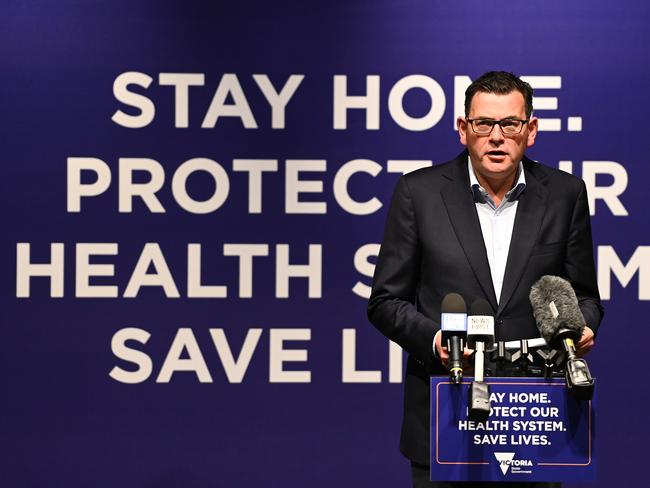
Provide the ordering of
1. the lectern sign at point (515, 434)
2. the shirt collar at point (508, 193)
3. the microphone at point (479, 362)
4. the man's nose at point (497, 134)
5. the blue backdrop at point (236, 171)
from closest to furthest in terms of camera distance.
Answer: the microphone at point (479, 362) → the lectern sign at point (515, 434) → the man's nose at point (497, 134) → the shirt collar at point (508, 193) → the blue backdrop at point (236, 171)

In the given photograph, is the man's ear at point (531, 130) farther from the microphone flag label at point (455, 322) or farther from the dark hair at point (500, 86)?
the microphone flag label at point (455, 322)

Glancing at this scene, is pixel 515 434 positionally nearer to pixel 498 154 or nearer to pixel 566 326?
pixel 566 326

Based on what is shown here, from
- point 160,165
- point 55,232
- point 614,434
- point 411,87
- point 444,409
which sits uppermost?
point 411,87

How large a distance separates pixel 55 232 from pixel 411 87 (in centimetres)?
161

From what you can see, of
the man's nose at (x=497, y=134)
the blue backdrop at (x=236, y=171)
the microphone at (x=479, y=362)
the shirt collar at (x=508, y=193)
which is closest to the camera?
the microphone at (x=479, y=362)

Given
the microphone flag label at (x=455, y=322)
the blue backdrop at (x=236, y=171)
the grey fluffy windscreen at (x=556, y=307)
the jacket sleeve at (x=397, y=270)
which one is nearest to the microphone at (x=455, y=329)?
the microphone flag label at (x=455, y=322)

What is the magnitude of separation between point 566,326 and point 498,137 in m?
0.54

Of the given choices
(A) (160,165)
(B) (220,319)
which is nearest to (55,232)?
(A) (160,165)

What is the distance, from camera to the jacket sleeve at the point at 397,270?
7.86 ft

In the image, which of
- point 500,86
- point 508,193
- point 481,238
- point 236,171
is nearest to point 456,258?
point 481,238


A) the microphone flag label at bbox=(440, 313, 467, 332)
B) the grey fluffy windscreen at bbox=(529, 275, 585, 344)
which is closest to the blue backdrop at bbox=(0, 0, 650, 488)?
the grey fluffy windscreen at bbox=(529, 275, 585, 344)

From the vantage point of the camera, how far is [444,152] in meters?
4.07

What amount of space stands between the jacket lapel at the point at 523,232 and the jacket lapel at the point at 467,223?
0.14 feet

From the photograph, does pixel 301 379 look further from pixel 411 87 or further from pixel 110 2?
pixel 110 2
